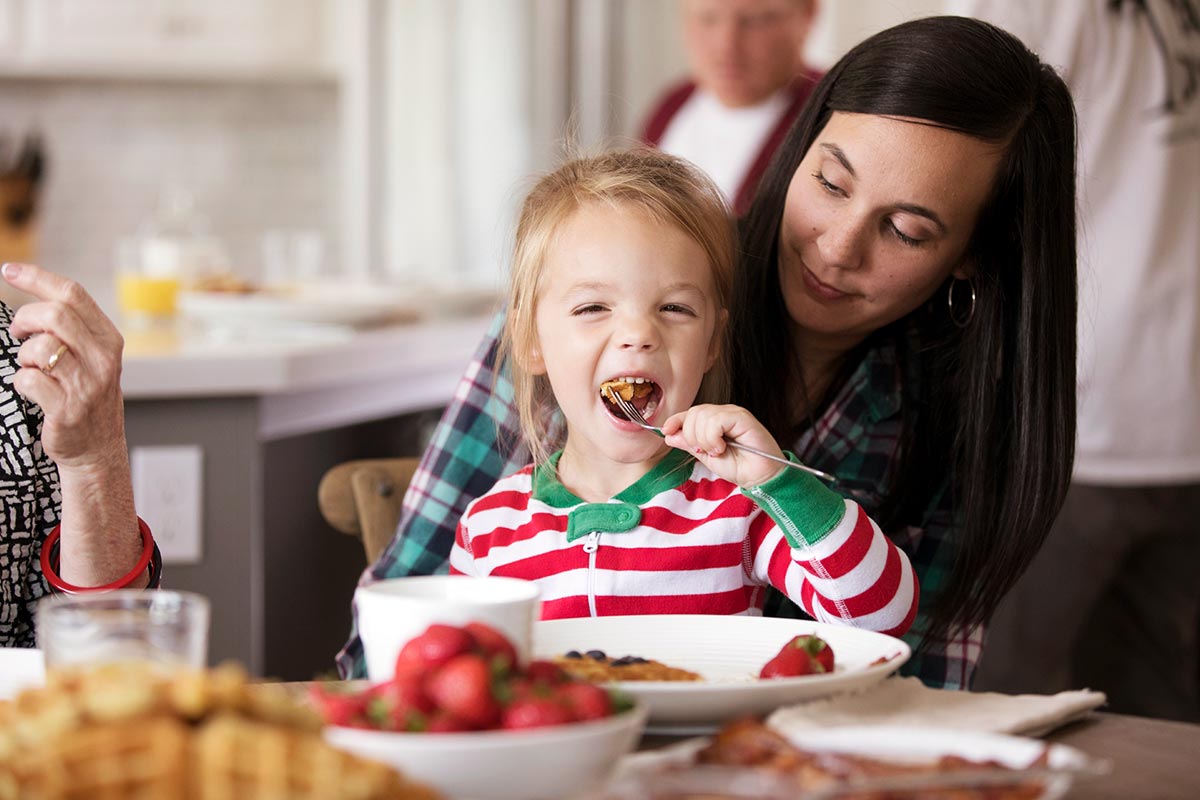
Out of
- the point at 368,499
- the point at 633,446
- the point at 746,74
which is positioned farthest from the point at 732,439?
the point at 746,74

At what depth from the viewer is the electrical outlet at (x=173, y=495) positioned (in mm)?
2564

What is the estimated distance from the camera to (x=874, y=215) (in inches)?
59.2

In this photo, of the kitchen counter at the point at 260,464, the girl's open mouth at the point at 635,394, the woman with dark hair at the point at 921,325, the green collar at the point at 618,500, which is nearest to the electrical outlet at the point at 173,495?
the kitchen counter at the point at 260,464

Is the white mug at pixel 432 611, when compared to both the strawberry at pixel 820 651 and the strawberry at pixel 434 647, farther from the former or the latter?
the strawberry at pixel 820 651

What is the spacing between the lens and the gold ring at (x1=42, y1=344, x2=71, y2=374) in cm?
126

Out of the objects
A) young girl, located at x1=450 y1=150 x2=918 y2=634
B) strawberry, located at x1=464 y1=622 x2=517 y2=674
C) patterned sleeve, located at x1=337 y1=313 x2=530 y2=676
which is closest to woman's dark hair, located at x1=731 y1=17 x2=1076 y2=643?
young girl, located at x1=450 y1=150 x2=918 y2=634

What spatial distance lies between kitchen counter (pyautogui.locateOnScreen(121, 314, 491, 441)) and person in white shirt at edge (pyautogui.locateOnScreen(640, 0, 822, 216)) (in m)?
0.75

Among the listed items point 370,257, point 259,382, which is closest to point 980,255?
point 259,382

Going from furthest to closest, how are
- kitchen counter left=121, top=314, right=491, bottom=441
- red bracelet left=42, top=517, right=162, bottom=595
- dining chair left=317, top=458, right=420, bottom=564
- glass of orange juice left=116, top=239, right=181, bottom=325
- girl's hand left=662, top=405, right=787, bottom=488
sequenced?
glass of orange juice left=116, top=239, right=181, bottom=325 < kitchen counter left=121, top=314, right=491, bottom=441 < dining chair left=317, top=458, right=420, bottom=564 < red bracelet left=42, top=517, right=162, bottom=595 < girl's hand left=662, top=405, right=787, bottom=488

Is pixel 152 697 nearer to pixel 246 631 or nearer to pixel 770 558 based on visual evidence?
pixel 770 558

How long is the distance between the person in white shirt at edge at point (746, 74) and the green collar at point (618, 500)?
186 cm

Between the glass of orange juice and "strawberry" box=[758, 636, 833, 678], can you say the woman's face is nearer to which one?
"strawberry" box=[758, 636, 833, 678]

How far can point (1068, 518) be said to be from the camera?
2713 millimetres

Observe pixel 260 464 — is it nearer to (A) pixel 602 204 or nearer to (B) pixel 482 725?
(A) pixel 602 204
